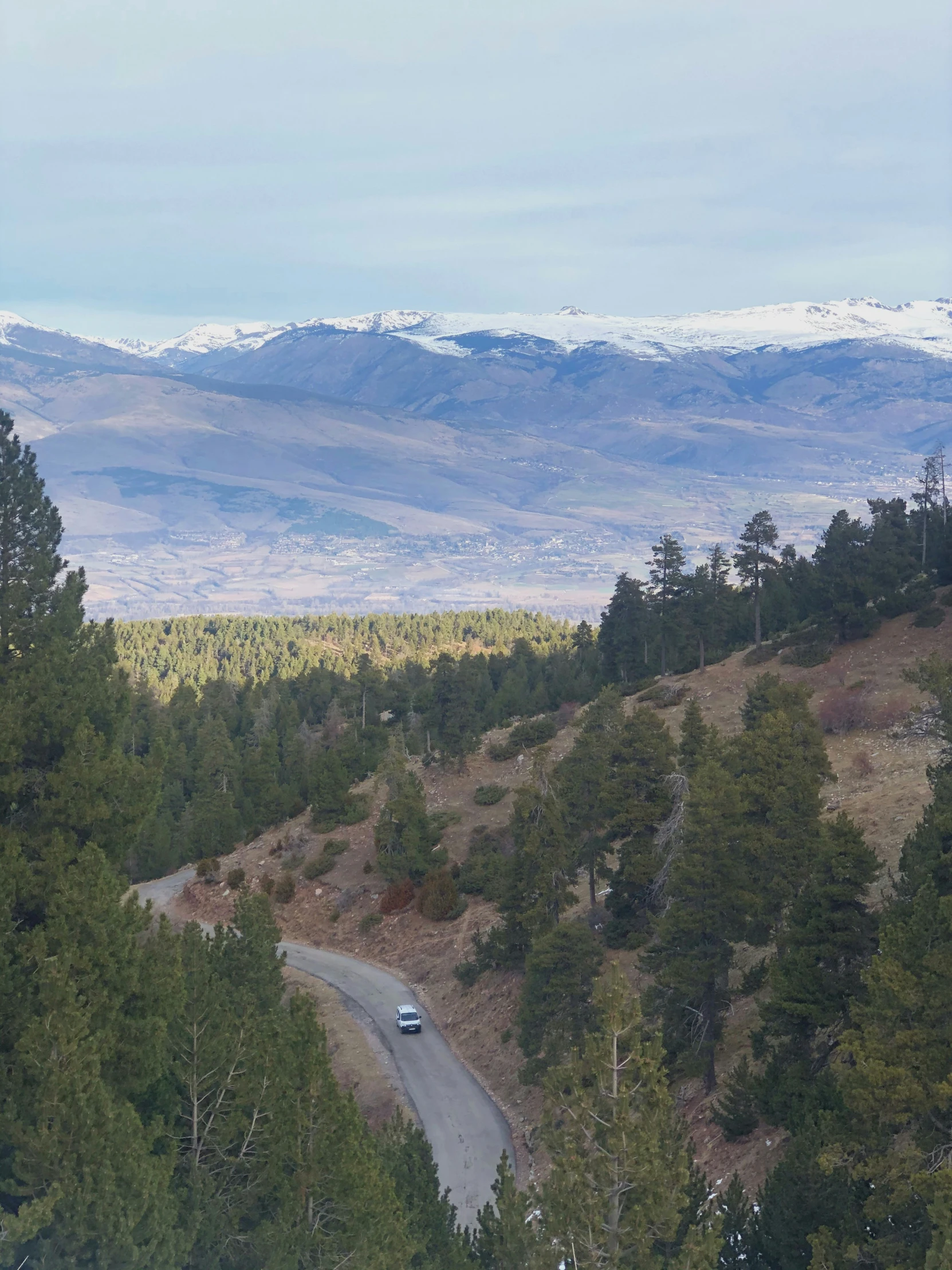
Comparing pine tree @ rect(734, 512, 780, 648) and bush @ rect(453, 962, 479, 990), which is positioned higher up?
pine tree @ rect(734, 512, 780, 648)

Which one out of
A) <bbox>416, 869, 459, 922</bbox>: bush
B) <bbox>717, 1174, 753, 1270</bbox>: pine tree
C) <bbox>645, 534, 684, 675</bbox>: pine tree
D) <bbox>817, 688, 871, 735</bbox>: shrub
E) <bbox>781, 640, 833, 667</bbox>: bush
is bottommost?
<bbox>416, 869, 459, 922</bbox>: bush

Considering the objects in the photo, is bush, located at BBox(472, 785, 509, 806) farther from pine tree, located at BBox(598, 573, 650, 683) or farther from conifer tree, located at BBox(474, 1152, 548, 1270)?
conifer tree, located at BBox(474, 1152, 548, 1270)

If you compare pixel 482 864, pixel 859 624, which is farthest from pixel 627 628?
pixel 482 864

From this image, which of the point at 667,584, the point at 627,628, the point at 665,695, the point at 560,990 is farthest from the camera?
the point at 627,628

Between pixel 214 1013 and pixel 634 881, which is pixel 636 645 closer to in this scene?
pixel 634 881

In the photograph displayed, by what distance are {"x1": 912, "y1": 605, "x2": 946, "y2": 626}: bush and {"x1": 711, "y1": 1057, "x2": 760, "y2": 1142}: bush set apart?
44.4m

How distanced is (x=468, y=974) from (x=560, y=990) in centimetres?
1487

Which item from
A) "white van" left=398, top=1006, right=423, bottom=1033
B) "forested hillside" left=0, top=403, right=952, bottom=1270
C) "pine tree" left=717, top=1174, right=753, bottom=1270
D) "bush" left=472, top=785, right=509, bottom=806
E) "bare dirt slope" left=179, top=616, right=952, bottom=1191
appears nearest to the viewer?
"forested hillside" left=0, top=403, right=952, bottom=1270

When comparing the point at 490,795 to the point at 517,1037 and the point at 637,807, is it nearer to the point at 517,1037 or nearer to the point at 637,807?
the point at 637,807

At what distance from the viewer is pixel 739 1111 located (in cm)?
2931

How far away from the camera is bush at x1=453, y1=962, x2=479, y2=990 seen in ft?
170

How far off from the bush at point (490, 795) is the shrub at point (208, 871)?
1811 centimetres

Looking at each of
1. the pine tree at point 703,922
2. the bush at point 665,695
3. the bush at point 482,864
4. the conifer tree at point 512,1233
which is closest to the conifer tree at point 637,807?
the pine tree at point 703,922

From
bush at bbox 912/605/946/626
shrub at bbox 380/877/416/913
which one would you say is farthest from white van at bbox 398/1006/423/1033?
bush at bbox 912/605/946/626
